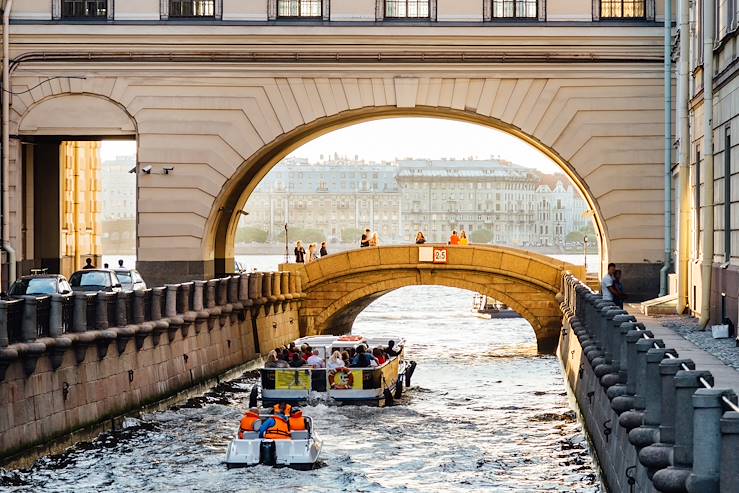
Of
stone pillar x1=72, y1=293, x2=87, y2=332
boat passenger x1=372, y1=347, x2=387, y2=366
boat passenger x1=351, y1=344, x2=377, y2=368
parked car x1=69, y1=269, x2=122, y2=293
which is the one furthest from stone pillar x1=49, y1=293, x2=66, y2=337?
parked car x1=69, y1=269, x2=122, y2=293

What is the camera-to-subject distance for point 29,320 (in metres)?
26.6

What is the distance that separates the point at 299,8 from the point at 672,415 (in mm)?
32842

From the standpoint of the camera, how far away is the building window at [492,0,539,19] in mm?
45844

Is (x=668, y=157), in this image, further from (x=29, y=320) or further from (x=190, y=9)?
(x=29, y=320)

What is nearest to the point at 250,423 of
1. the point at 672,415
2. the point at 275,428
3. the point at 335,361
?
the point at 275,428

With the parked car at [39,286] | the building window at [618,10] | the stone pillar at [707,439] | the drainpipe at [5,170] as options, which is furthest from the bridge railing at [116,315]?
the stone pillar at [707,439]

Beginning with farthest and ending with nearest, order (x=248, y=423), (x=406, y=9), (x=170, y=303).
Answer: (x=406, y=9) → (x=170, y=303) → (x=248, y=423)

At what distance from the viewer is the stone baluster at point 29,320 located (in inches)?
1042

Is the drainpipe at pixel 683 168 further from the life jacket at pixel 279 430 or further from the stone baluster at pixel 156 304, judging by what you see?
the life jacket at pixel 279 430

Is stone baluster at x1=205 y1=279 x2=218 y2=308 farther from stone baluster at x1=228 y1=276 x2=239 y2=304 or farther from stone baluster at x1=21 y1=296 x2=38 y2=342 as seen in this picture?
stone baluster at x1=21 y1=296 x2=38 y2=342

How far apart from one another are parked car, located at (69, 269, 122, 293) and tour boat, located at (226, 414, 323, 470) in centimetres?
1456

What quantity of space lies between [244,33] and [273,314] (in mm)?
9603

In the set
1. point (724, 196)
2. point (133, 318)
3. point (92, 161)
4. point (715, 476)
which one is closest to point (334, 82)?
point (133, 318)

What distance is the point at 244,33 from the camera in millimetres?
45594
